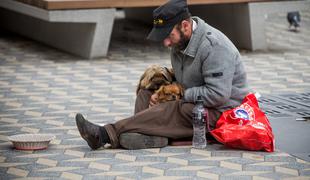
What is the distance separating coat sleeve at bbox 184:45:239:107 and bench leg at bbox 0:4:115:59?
13.8ft

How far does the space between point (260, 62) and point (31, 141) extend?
465 cm

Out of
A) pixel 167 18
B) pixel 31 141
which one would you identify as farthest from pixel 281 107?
pixel 31 141

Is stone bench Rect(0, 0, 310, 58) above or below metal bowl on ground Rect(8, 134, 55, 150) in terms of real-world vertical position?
below

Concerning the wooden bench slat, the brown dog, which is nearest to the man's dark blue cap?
the brown dog

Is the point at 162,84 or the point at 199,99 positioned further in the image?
the point at 162,84

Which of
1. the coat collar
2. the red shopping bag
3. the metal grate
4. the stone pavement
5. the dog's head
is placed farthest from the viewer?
the metal grate

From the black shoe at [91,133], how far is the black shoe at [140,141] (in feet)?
0.43

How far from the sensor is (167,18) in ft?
19.0

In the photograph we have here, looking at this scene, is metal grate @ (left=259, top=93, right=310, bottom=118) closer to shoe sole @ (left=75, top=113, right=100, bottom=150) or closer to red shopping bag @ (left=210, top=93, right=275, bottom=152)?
red shopping bag @ (left=210, top=93, right=275, bottom=152)

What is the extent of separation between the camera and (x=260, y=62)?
997cm

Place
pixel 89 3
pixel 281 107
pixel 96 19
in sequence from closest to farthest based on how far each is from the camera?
pixel 281 107
pixel 89 3
pixel 96 19

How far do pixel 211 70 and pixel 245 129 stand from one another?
480 millimetres

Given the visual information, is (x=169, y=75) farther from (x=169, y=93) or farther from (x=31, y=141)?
(x=31, y=141)

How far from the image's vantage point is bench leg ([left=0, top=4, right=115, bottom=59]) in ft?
32.2
